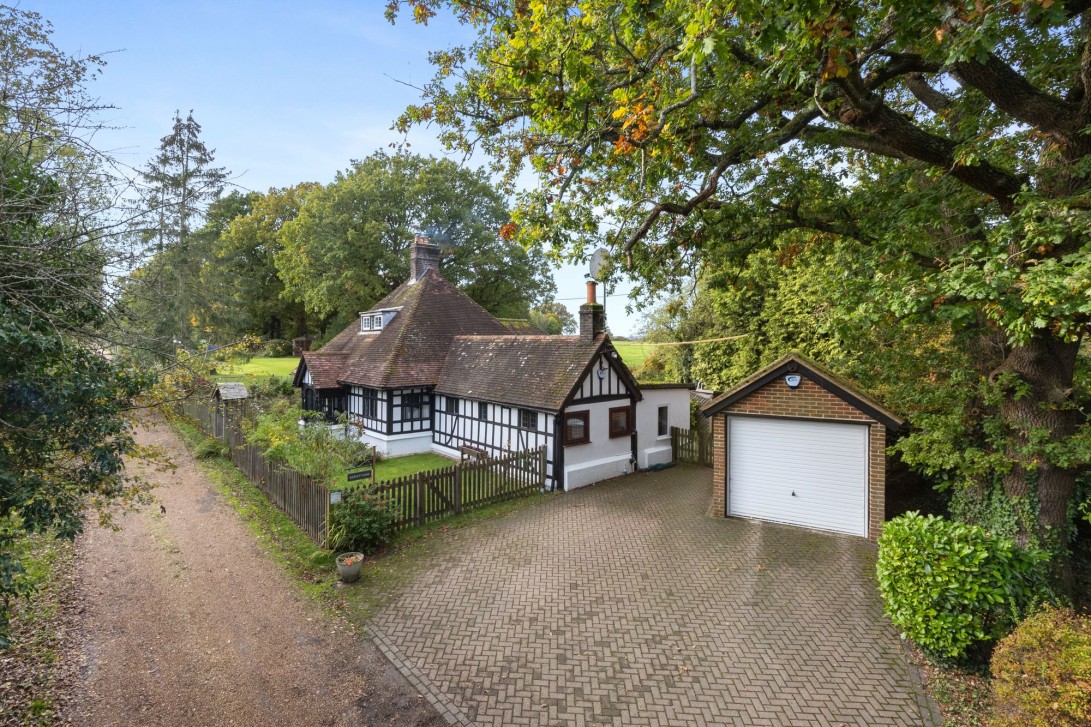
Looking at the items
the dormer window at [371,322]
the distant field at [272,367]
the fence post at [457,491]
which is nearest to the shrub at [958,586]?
the fence post at [457,491]

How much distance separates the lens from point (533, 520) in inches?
478

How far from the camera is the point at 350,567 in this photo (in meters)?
8.78

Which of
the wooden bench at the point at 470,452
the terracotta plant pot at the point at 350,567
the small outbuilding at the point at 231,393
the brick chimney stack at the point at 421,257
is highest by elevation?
the brick chimney stack at the point at 421,257

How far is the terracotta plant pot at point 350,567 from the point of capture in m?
8.78

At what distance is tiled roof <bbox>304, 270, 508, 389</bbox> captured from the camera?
19.6 metres

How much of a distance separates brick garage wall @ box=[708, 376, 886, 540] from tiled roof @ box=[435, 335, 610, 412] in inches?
179

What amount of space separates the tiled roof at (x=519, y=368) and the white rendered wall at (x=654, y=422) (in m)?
3.12

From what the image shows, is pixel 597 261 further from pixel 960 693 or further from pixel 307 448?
pixel 960 693

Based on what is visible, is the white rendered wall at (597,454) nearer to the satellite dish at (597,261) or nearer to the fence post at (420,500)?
the fence post at (420,500)

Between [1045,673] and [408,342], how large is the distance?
765 inches

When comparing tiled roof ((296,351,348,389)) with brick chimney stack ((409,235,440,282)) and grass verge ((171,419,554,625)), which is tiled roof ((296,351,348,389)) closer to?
brick chimney stack ((409,235,440,282))

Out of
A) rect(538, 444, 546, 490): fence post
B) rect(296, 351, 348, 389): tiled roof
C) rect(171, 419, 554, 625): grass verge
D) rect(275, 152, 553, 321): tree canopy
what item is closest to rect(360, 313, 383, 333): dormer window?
rect(296, 351, 348, 389): tiled roof

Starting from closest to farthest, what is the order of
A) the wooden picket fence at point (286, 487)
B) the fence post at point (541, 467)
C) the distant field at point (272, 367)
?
the wooden picket fence at point (286, 487), the fence post at point (541, 467), the distant field at point (272, 367)

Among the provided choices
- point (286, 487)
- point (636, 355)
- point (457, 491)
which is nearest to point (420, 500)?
point (457, 491)
